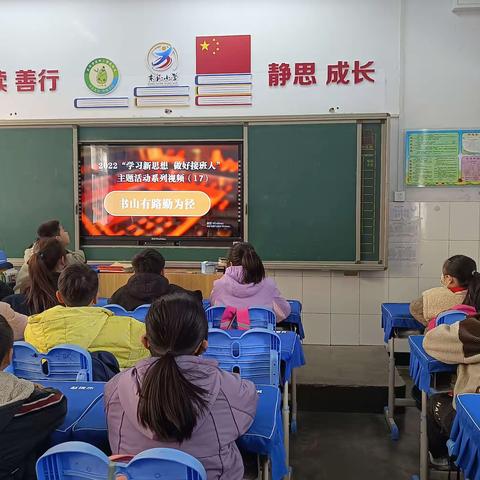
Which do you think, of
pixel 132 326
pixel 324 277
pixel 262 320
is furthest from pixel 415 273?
pixel 132 326

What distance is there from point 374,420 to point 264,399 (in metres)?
2.18

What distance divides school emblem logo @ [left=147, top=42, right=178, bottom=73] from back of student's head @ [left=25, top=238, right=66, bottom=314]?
251 cm

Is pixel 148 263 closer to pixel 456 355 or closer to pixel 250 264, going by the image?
pixel 250 264

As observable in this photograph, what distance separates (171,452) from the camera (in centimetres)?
112

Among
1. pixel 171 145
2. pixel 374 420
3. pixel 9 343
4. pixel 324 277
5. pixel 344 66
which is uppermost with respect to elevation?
pixel 344 66

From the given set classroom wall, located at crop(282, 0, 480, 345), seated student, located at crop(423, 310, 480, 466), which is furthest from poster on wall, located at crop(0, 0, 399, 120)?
seated student, located at crop(423, 310, 480, 466)

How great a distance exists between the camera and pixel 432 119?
16.0 ft

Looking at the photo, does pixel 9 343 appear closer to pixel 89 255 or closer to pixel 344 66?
pixel 89 255

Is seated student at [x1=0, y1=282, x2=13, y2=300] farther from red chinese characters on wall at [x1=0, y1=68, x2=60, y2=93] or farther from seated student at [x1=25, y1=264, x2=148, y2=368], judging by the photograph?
red chinese characters on wall at [x1=0, y1=68, x2=60, y2=93]

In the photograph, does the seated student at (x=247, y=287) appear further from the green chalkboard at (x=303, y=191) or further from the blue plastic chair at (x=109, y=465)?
the blue plastic chair at (x=109, y=465)

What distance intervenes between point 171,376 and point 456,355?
1282 millimetres

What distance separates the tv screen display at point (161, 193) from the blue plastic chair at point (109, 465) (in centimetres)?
Answer: 399

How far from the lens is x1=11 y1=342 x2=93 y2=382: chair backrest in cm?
209

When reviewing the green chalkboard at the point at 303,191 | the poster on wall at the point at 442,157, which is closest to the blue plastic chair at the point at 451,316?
the green chalkboard at the point at 303,191
